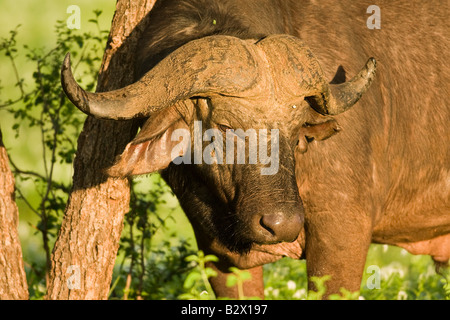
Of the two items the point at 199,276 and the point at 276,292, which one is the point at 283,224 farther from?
the point at 276,292

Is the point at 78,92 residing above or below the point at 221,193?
above

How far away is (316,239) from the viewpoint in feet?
19.0

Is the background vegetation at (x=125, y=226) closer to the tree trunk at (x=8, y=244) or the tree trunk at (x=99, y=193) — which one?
the tree trunk at (x=99, y=193)

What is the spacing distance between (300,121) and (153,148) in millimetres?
851

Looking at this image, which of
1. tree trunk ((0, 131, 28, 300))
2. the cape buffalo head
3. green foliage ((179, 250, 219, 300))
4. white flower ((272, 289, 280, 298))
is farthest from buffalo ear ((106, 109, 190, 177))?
white flower ((272, 289, 280, 298))

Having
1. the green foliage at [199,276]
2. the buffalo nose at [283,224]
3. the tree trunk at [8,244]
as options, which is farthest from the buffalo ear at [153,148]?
the tree trunk at [8,244]

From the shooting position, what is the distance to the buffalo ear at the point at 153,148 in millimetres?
5184

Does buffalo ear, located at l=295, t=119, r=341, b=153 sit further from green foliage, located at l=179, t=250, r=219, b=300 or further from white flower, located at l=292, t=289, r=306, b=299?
white flower, located at l=292, t=289, r=306, b=299

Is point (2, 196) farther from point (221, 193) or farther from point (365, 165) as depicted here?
point (365, 165)

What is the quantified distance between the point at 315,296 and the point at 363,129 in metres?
1.41

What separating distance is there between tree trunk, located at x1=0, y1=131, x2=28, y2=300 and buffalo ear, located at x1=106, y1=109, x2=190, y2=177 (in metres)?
1.15

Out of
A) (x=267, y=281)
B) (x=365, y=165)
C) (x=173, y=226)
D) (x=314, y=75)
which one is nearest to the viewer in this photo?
(x=314, y=75)

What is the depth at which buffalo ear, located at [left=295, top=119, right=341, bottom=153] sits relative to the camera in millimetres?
5438
